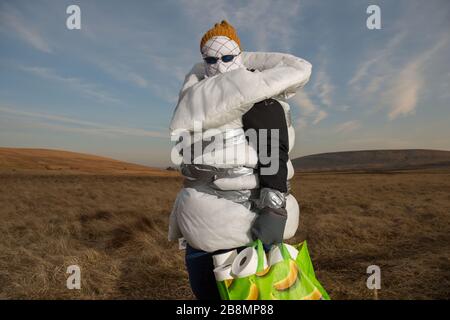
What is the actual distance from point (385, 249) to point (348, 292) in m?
2.43

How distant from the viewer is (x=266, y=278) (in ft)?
5.20

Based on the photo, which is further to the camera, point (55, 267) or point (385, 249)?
point (385, 249)

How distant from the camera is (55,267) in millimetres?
4438

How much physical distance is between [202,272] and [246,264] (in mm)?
464

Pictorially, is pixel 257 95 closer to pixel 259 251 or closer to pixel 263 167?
pixel 263 167

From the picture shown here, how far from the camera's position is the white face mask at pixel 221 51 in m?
2.01

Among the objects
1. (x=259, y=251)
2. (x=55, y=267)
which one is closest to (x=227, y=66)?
(x=259, y=251)

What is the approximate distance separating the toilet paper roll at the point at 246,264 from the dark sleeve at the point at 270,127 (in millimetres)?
373

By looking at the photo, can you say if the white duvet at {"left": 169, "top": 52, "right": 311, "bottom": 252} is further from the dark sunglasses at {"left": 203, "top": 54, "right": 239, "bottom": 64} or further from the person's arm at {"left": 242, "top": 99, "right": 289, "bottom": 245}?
the dark sunglasses at {"left": 203, "top": 54, "right": 239, "bottom": 64}

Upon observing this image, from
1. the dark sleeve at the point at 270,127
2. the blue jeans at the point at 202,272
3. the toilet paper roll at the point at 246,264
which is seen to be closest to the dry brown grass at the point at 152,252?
the blue jeans at the point at 202,272

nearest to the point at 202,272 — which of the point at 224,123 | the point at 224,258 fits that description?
the point at 224,258

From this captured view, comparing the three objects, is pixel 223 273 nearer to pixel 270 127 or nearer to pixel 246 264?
pixel 246 264

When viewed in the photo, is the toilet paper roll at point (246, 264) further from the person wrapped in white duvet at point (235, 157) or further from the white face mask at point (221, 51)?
the white face mask at point (221, 51)
